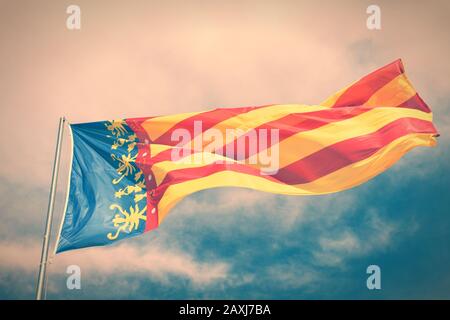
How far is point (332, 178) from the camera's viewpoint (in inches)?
547

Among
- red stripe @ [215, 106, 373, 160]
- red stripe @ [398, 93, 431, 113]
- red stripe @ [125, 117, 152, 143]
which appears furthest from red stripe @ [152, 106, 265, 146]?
red stripe @ [398, 93, 431, 113]

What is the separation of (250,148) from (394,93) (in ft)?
15.1

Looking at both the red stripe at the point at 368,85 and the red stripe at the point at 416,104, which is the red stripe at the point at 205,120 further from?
the red stripe at the point at 416,104

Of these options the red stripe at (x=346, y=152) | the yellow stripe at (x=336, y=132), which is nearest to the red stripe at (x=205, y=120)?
the yellow stripe at (x=336, y=132)

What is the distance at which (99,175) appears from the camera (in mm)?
13320

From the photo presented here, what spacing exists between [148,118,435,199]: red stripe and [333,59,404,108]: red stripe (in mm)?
1335

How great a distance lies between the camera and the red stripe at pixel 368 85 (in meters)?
14.4

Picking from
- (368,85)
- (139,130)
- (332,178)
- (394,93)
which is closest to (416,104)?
(394,93)

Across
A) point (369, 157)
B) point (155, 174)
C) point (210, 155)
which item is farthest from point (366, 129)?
point (155, 174)

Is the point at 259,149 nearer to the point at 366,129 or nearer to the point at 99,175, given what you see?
the point at 366,129

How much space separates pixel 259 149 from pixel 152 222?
3.86 meters

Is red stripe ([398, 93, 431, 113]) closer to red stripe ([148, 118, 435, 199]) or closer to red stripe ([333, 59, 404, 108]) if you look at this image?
red stripe ([148, 118, 435, 199])

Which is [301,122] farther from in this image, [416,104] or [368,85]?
[416,104]
